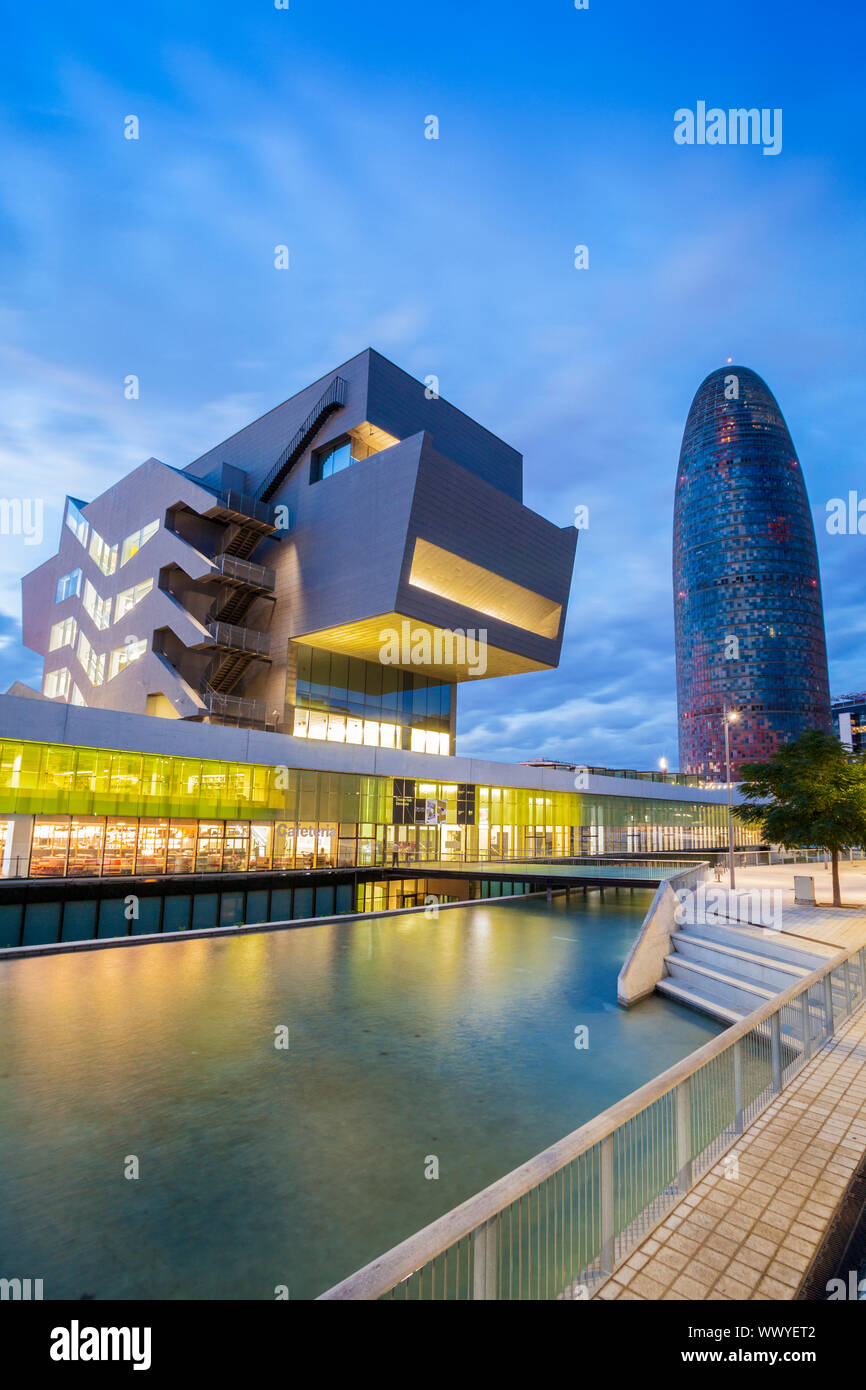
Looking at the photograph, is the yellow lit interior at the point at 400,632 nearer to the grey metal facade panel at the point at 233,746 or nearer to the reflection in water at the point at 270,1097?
the grey metal facade panel at the point at 233,746

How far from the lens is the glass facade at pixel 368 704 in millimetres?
39875

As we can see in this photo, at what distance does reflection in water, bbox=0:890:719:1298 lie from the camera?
5.88 m

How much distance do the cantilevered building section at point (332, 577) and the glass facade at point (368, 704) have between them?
10 cm

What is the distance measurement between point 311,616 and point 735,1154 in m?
34.2

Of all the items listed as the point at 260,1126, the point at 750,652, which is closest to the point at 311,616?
the point at 260,1126

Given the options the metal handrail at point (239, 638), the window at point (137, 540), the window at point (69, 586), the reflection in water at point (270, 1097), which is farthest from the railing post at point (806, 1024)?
the window at point (69, 586)

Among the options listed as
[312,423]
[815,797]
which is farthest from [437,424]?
[815,797]

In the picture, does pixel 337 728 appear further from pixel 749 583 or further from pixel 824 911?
pixel 749 583

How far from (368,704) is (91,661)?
2012 centimetres

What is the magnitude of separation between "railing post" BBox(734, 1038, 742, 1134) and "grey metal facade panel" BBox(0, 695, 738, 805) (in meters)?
26.0

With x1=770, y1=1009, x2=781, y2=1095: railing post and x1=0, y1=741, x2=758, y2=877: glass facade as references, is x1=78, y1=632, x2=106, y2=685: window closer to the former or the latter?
x1=0, y1=741, x2=758, y2=877: glass facade

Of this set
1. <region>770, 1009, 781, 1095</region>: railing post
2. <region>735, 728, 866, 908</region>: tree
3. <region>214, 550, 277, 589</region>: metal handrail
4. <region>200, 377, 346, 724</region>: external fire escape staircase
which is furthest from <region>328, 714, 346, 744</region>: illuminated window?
<region>770, 1009, 781, 1095</region>: railing post

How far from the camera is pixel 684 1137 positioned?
5316mm
